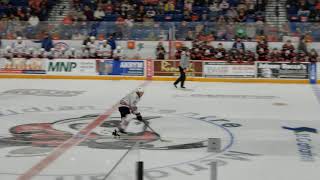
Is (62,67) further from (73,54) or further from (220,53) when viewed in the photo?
(220,53)

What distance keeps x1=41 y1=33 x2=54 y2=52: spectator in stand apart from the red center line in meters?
9.77

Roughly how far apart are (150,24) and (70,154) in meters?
13.7

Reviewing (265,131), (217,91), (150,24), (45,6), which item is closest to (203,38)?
(150,24)

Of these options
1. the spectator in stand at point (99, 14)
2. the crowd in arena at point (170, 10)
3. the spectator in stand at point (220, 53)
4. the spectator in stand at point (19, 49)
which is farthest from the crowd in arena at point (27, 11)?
the spectator in stand at point (220, 53)

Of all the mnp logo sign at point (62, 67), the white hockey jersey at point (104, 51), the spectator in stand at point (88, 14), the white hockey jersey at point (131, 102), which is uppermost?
the spectator in stand at point (88, 14)

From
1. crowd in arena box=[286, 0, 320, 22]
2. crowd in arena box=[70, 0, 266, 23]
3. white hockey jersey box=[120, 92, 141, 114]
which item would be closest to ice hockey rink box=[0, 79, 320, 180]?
white hockey jersey box=[120, 92, 141, 114]

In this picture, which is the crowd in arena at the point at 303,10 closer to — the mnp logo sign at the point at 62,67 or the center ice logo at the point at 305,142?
the mnp logo sign at the point at 62,67

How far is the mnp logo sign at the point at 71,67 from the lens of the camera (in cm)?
2219

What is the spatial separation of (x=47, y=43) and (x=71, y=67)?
1.54m

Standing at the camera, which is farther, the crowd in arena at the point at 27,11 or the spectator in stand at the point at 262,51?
the crowd in arena at the point at 27,11

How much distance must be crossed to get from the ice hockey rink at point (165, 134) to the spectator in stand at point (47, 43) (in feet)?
13.0

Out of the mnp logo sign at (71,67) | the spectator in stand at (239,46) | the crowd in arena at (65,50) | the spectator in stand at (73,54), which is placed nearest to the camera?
the spectator in stand at (239,46)

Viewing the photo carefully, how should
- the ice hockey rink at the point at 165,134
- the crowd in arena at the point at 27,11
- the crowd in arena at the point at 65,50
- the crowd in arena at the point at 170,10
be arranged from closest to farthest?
the ice hockey rink at the point at 165,134, the crowd in arena at the point at 65,50, the crowd in arena at the point at 170,10, the crowd in arena at the point at 27,11

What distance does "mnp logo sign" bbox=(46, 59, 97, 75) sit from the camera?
22.2 meters
